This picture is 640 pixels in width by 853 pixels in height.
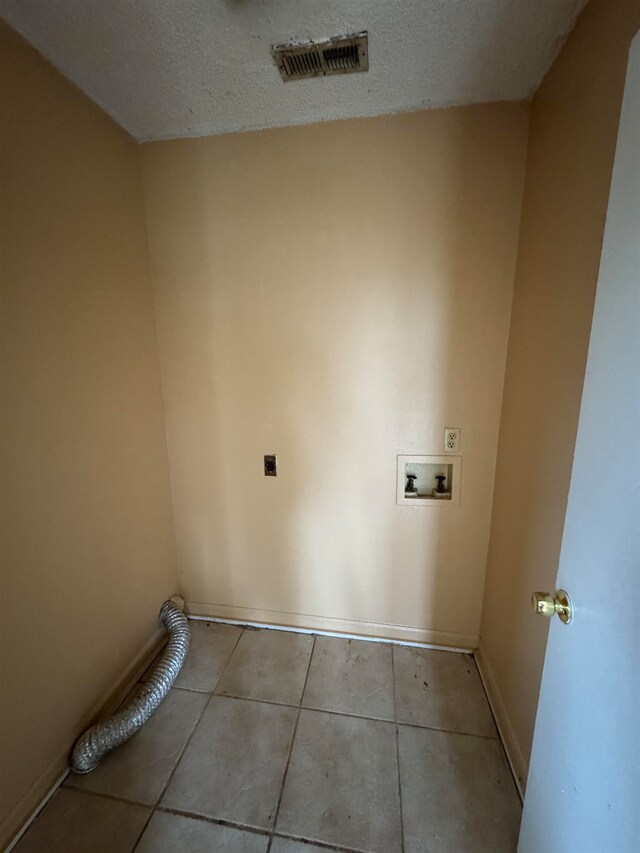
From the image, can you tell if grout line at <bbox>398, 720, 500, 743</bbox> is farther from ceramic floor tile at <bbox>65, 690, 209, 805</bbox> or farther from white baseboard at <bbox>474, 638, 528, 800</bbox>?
ceramic floor tile at <bbox>65, 690, 209, 805</bbox>

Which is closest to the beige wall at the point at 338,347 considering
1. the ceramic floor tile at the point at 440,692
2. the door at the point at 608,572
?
the ceramic floor tile at the point at 440,692

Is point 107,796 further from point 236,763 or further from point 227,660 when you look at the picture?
point 227,660

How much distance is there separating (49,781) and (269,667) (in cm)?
84

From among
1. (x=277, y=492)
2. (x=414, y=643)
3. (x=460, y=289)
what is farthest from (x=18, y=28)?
(x=414, y=643)

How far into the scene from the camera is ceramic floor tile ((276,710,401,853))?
103 centimetres

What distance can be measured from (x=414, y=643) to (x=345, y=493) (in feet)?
2.94

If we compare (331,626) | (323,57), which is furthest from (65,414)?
(331,626)

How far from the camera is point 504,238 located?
1295mm

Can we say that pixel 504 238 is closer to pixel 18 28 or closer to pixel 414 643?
pixel 18 28

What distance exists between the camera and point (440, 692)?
57.7 inches

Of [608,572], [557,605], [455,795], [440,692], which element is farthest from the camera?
[440,692]

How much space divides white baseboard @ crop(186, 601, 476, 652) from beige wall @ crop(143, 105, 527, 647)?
2cm

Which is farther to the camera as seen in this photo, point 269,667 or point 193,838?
point 269,667

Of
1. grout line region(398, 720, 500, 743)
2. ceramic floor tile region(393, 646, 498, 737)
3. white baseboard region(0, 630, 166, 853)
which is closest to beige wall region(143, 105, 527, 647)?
ceramic floor tile region(393, 646, 498, 737)
